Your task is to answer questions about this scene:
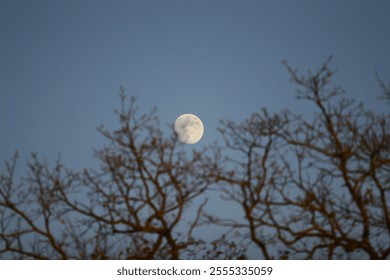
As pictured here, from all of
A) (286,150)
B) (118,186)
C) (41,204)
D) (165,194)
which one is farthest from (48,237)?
(286,150)

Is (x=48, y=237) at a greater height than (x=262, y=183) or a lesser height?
lesser

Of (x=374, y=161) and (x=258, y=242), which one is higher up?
(x=374, y=161)

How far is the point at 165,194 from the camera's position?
7.46 meters

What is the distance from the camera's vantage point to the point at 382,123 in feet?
22.2

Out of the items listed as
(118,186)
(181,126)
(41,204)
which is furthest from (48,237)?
(181,126)

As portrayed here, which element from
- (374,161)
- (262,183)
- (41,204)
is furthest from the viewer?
(41,204)

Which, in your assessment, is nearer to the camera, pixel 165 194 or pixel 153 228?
pixel 153 228

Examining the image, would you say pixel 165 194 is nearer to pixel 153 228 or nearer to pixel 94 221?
pixel 153 228
